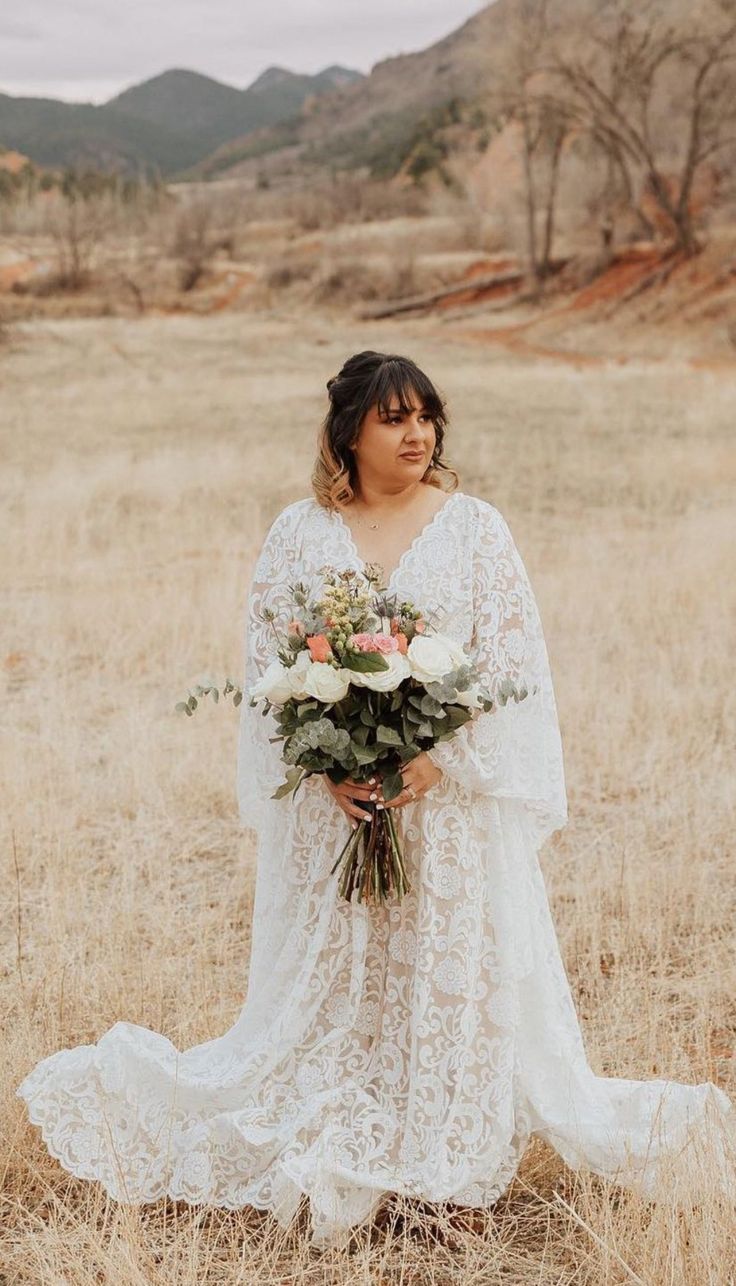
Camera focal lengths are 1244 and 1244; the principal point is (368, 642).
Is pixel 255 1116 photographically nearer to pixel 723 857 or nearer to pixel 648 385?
pixel 723 857

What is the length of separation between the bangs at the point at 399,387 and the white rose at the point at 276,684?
2.30ft

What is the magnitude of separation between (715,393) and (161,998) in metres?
17.4

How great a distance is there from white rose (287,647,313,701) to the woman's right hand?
0.23 m

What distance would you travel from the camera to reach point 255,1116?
306cm

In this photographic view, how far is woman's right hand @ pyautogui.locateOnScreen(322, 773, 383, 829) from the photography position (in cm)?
278

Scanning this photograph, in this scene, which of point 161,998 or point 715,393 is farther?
point 715,393

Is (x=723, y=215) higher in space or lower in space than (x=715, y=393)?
higher

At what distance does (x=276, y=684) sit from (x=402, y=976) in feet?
2.81

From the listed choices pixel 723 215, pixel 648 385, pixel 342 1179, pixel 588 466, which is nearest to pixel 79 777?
pixel 342 1179

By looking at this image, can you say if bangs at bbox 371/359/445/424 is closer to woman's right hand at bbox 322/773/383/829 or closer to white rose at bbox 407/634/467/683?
white rose at bbox 407/634/467/683

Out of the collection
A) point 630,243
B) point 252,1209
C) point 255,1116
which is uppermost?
point 630,243

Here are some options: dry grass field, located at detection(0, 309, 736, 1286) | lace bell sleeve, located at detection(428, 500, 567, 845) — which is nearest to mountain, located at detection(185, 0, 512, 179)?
dry grass field, located at detection(0, 309, 736, 1286)

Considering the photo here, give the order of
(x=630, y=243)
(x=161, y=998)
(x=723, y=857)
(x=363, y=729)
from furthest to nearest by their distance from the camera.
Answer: (x=630, y=243) < (x=723, y=857) < (x=161, y=998) < (x=363, y=729)

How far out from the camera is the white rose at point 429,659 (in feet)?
8.58
